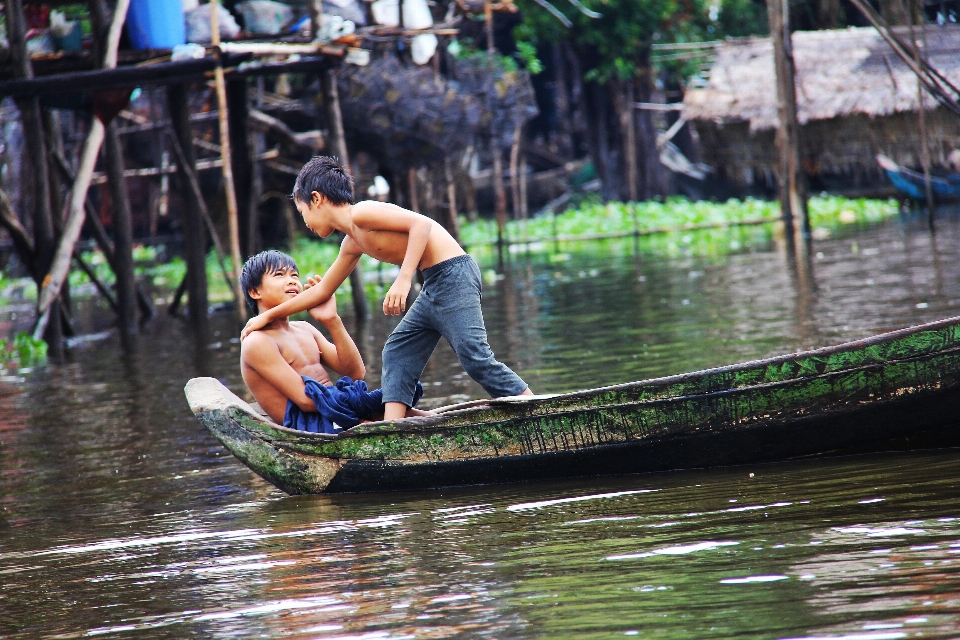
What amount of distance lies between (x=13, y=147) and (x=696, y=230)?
11.7m

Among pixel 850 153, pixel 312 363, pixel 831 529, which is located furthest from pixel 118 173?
pixel 850 153

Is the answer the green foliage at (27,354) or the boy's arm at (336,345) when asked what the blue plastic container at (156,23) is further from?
the boy's arm at (336,345)

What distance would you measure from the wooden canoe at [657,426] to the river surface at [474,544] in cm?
9

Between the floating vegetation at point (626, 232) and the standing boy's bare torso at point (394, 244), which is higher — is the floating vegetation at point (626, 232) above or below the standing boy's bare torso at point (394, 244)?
below

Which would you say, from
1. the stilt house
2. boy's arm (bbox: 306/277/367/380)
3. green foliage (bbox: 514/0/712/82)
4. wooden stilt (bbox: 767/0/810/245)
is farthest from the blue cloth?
green foliage (bbox: 514/0/712/82)

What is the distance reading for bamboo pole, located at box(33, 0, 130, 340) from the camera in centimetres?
951

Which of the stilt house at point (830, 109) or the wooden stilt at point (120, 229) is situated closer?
the wooden stilt at point (120, 229)

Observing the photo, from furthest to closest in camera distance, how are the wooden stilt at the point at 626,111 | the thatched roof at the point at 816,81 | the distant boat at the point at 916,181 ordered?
the wooden stilt at the point at 626,111
the distant boat at the point at 916,181
the thatched roof at the point at 816,81

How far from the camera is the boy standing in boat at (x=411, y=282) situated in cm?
455

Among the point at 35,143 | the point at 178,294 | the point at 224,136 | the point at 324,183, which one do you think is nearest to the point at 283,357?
the point at 324,183

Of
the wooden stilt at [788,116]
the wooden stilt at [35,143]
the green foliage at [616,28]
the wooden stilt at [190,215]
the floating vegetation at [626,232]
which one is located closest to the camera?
the wooden stilt at [35,143]

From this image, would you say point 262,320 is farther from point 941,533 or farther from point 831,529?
point 941,533

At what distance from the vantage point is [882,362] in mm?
3943

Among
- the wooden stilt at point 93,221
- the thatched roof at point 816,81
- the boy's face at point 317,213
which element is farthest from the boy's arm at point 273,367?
the thatched roof at point 816,81
